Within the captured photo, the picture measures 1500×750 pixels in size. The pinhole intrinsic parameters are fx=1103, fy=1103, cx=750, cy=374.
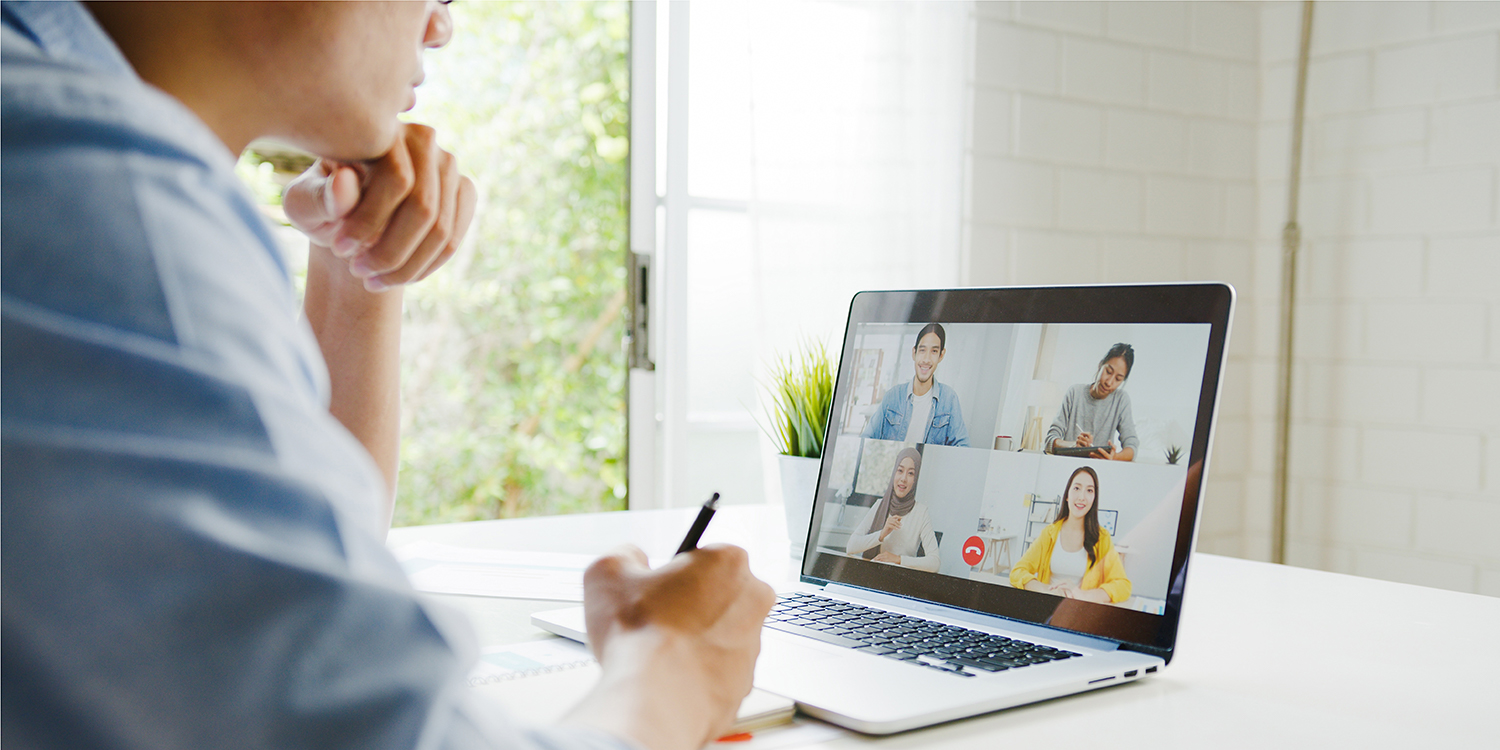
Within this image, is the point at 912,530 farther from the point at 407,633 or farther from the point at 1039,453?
the point at 407,633

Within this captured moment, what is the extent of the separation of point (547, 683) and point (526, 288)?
409 cm

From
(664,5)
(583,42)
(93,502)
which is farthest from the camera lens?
(583,42)

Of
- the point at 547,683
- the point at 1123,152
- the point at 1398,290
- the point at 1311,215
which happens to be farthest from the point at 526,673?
the point at 1311,215

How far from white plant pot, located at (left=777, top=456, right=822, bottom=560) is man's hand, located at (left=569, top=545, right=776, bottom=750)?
49cm

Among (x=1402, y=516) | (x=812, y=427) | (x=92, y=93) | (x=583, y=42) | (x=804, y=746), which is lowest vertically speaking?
(x=1402, y=516)

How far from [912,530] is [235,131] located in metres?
0.55

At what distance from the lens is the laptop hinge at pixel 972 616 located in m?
0.69

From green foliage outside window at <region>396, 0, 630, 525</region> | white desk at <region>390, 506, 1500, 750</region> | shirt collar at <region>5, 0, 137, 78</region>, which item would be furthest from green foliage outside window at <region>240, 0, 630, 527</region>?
shirt collar at <region>5, 0, 137, 78</region>

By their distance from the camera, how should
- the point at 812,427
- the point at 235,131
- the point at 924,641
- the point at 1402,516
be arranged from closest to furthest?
the point at 235,131
the point at 924,641
the point at 812,427
the point at 1402,516

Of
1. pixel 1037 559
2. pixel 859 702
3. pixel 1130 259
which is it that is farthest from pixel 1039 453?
pixel 1130 259

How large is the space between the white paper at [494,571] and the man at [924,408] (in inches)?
10.7

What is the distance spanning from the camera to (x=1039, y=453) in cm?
75

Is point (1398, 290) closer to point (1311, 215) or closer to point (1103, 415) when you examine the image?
point (1311, 215)

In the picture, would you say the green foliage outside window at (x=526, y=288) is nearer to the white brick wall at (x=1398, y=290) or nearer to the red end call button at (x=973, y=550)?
the white brick wall at (x=1398, y=290)
